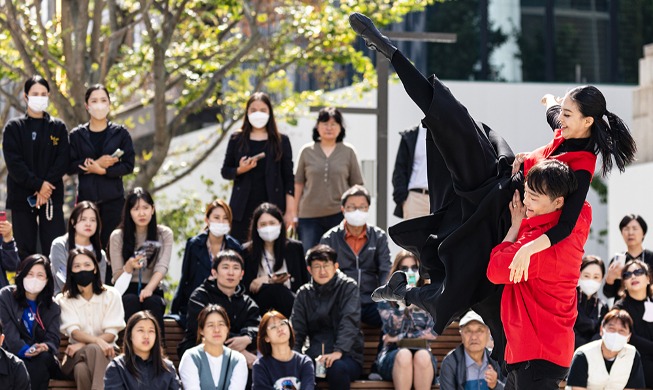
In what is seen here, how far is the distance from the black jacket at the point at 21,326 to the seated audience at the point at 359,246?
8.05ft

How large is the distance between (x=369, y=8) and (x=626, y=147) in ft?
37.1

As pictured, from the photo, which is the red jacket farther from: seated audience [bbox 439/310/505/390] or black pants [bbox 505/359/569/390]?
seated audience [bbox 439/310/505/390]

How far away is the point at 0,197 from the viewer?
33.0m

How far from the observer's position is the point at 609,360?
10219 millimetres

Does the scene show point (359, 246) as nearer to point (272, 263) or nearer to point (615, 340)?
point (272, 263)

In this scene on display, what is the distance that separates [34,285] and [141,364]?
3.57ft

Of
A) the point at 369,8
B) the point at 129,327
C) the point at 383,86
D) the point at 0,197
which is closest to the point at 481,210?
the point at 129,327

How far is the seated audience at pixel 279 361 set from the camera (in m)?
9.59

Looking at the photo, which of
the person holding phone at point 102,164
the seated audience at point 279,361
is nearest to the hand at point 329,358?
the seated audience at point 279,361

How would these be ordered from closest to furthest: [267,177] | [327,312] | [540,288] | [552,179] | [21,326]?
[552,179]
[540,288]
[21,326]
[327,312]
[267,177]

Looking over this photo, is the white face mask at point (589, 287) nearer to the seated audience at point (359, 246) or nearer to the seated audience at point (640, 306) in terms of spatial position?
the seated audience at point (640, 306)

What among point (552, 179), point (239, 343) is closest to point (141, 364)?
point (239, 343)

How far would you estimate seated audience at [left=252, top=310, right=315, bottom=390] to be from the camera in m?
9.59

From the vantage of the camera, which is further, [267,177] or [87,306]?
[267,177]
